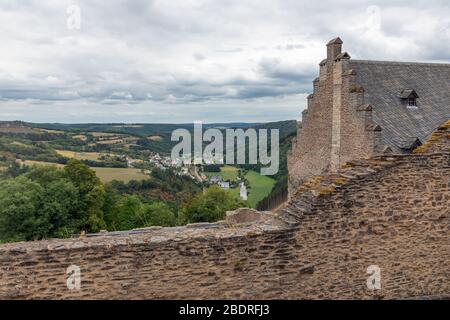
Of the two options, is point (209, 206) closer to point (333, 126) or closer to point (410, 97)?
point (333, 126)

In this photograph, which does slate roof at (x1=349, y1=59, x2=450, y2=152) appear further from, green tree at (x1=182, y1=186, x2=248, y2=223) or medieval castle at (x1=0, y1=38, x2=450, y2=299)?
green tree at (x1=182, y1=186, x2=248, y2=223)

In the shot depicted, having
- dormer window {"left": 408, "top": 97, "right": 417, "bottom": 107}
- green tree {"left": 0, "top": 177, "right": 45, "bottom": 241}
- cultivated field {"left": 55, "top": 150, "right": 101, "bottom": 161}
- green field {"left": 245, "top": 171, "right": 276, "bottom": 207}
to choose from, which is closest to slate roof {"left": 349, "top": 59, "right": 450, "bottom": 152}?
dormer window {"left": 408, "top": 97, "right": 417, "bottom": 107}

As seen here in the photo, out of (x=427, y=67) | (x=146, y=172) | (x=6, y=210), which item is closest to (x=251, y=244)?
(x=427, y=67)

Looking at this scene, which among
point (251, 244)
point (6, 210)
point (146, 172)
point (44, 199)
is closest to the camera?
point (251, 244)

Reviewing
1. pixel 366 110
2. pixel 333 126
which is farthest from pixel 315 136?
pixel 366 110

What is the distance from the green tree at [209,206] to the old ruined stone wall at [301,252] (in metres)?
37.2

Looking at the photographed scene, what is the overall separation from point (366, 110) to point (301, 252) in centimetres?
1302

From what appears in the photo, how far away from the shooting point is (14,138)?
85.2m

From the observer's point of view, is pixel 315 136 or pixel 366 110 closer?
pixel 366 110

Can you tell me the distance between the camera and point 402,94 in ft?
70.0

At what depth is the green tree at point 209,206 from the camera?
4666cm

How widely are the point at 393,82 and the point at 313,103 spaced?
425 centimetres

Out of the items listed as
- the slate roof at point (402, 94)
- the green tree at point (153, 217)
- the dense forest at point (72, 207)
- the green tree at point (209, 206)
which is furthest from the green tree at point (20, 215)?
the slate roof at point (402, 94)

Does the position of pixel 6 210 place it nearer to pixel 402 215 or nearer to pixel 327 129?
pixel 327 129
